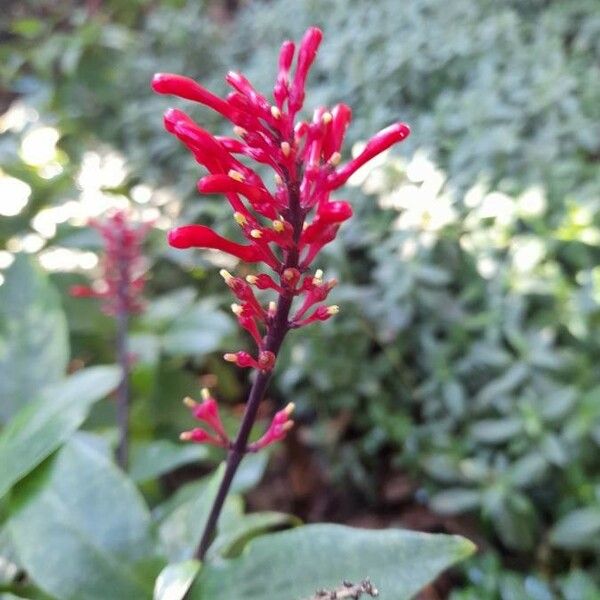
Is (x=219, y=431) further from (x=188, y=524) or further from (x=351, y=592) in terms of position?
(x=188, y=524)

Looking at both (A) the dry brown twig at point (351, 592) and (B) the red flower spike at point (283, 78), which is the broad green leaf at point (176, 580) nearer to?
(A) the dry brown twig at point (351, 592)

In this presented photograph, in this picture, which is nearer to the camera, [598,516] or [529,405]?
[598,516]

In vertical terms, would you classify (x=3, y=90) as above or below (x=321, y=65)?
above

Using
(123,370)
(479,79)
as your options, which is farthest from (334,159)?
(479,79)

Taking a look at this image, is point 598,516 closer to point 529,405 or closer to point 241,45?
point 529,405

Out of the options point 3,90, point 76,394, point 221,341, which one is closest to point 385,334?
point 221,341

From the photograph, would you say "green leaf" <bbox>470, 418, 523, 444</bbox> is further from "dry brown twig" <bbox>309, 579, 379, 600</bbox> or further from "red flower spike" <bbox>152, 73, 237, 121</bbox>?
"red flower spike" <bbox>152, 73, 237, 121</bbox>
